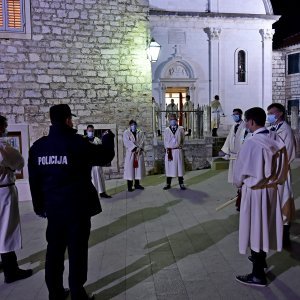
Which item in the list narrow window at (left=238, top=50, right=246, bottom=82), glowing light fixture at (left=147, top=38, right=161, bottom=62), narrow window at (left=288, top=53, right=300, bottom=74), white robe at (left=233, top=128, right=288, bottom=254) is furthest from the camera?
narrow window at (left=288, top=53, right=300, bottom=74)

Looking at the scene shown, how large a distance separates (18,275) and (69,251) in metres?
1.30

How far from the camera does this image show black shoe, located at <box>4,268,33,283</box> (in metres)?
4.08

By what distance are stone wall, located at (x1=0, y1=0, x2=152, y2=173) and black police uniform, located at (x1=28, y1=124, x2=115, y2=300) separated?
286 inches

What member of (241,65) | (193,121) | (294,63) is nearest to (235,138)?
(193,121)

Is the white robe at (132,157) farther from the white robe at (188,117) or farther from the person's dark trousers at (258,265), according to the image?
the person's dark trousers at (258,265)

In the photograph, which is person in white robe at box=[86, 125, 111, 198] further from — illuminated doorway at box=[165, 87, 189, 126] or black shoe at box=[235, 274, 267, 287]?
illuminated doorway at box=[165, 87, 189, 126]

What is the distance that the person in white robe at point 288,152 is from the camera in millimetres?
4809

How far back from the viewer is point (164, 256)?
185 inches

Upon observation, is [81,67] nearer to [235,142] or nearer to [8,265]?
[235,142]

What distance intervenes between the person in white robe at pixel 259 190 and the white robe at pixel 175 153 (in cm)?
519

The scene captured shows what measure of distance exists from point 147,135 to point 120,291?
747 centimetres

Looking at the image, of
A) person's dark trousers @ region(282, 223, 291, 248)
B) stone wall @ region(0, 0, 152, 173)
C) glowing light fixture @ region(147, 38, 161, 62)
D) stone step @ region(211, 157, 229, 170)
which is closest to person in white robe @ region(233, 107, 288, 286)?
person's dark trousers @ region(282, 223, 291, 248)

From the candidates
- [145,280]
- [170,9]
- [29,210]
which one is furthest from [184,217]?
[170,9]

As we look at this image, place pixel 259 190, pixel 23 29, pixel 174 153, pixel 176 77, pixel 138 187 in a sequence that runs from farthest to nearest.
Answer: pixel 176 77
pixel 23 29
pixel 138 187
pixel 174 153
pixel 259 190
